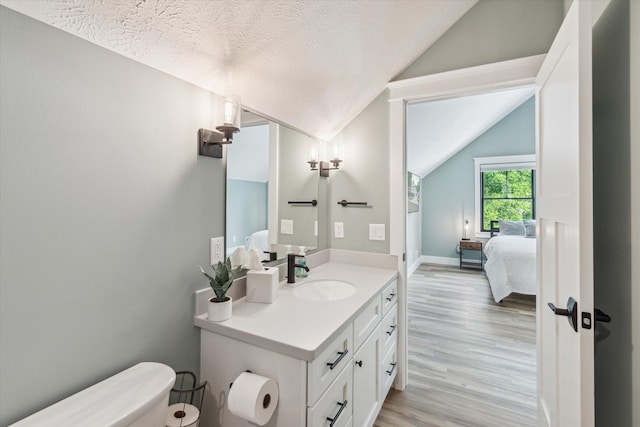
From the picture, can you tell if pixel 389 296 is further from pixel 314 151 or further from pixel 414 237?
pixel 414 237

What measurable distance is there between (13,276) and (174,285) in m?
0.48

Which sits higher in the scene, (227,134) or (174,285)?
(227,134)

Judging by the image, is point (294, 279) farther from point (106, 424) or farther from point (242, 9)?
point (242, 9)

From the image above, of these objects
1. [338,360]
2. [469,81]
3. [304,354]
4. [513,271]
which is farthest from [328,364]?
[513,271]

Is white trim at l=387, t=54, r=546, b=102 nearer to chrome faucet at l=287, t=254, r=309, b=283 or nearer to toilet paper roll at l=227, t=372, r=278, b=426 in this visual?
chrome faucet at l=287, t=254, r=309, b=283

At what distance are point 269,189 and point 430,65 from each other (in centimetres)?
139

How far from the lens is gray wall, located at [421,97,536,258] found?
565 centimetres

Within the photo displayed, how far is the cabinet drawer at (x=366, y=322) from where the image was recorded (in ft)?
4.39

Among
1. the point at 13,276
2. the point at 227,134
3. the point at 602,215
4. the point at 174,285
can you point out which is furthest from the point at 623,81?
the point at 13,276

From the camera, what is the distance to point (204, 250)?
1300 mm

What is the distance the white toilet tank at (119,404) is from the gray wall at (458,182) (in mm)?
6215

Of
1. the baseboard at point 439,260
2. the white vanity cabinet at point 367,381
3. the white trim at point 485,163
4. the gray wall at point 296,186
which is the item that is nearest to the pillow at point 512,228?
the white trim at point 485,163

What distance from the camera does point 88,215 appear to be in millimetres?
913

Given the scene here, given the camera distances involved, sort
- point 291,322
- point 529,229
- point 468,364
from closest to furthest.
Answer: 1. point 291,322
2. point 468,364
3. point 529,229
